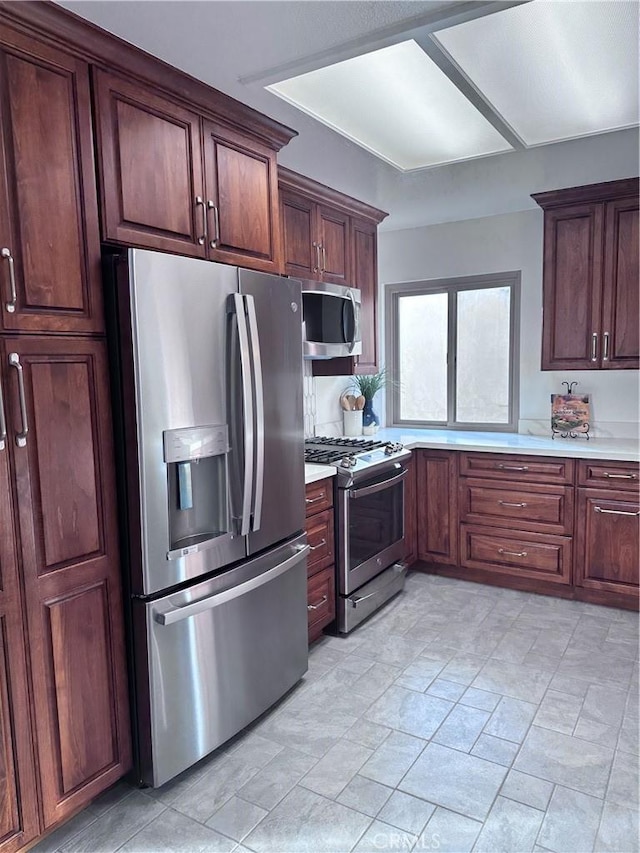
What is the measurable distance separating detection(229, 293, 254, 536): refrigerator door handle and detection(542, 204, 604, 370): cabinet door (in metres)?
2.35

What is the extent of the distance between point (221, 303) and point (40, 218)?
61 centimetres

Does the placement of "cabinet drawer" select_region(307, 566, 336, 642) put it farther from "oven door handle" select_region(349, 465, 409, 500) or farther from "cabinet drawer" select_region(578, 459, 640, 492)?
"cabinet drawer" select_region(578, 459, 640, 492)

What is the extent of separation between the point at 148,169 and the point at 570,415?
3.07 m

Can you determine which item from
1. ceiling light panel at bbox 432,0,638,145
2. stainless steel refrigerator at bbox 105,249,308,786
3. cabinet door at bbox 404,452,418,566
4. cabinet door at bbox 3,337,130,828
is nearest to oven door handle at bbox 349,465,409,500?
cabinet door at bbox 404,452,418,566

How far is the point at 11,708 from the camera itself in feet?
5.12

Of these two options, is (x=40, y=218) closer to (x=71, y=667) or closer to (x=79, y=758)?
(x=71, y=667)

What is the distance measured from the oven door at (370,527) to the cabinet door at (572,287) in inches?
50.1

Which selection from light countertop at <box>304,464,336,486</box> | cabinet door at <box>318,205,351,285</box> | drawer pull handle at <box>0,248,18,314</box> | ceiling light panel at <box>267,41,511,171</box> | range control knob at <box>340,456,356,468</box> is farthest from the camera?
cabinet door at <box>318,205,351,285</box>

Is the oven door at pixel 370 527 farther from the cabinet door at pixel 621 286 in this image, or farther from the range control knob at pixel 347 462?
the cabinet door at pixel 621 286

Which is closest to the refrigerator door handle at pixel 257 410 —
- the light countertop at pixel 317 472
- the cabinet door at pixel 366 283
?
the light countertop at pixel 317 472

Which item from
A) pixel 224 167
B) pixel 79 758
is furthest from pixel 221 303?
pixel 79 758

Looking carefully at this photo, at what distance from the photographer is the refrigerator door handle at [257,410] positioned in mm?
2084

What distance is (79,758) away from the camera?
175 centimetres

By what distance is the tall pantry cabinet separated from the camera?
152 cm
